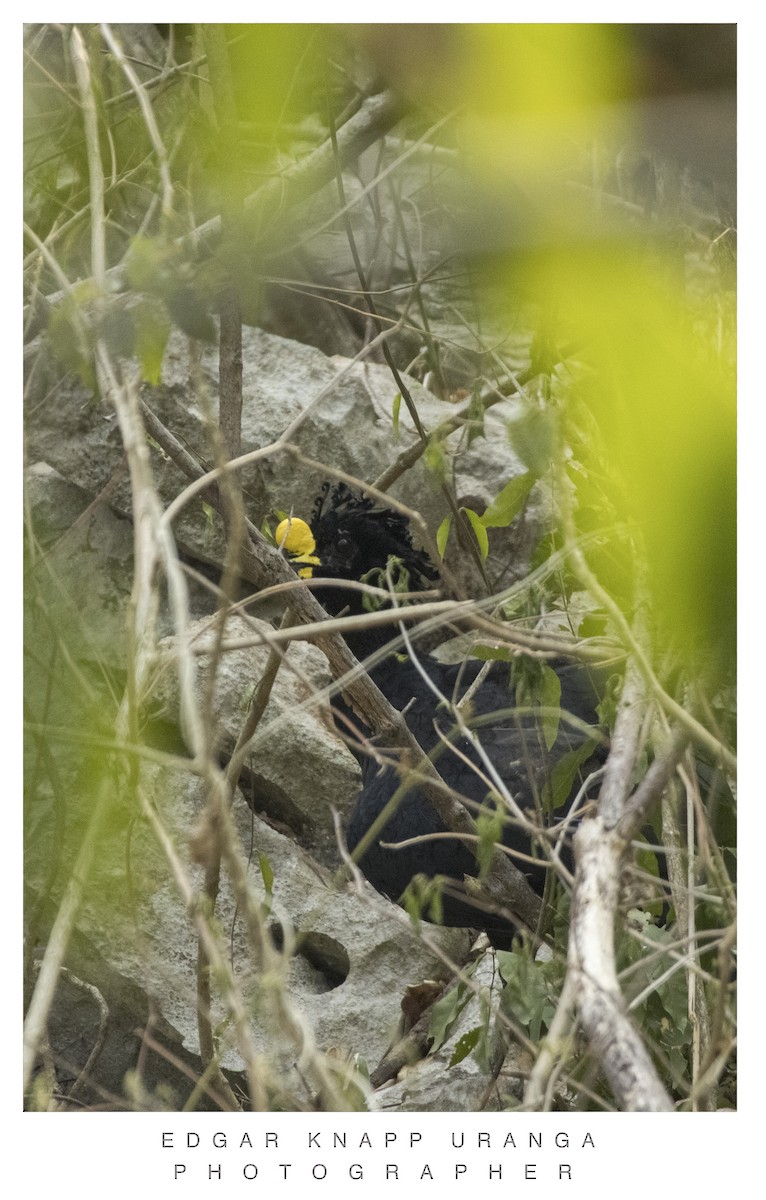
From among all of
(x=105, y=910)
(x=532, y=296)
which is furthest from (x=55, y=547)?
(x=532, y=296)

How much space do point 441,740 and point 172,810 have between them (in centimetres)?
29

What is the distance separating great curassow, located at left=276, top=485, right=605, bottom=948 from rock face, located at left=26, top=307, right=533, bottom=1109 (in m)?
0.07

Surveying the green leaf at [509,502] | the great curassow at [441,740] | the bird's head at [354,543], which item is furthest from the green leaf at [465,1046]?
the bird's head at [354,543]

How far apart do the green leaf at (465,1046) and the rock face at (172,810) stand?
0.05 feet

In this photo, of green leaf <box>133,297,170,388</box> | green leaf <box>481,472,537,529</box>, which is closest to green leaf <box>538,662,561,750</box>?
green leaf <box>481,472,537,529</box>

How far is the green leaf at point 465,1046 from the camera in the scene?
0.94 meters

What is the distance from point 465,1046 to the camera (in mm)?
966

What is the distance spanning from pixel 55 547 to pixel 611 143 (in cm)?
63

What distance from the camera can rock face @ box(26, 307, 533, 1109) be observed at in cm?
86

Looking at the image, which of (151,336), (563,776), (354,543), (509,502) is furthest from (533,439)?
(354,543)

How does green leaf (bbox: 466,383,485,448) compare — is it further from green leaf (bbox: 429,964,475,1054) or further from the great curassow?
green leaf (bbox: 429,964,475,1054)

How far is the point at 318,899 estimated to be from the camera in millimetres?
1084

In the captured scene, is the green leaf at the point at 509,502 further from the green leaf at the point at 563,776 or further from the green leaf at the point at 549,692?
the green leaf at the point at 563,776
